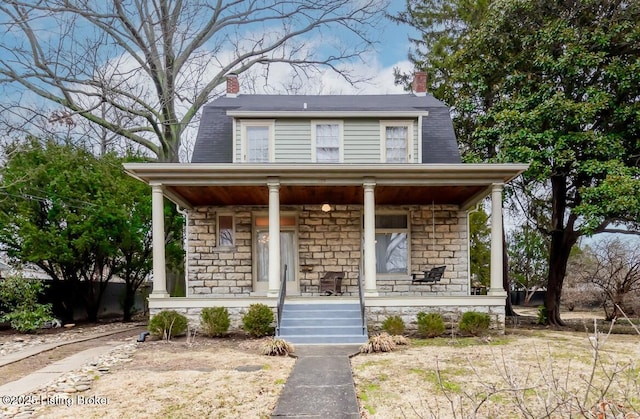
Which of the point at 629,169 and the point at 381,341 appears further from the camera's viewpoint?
the point at 629,169

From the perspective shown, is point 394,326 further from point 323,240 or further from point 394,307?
point 323,240

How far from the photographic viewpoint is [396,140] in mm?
11367

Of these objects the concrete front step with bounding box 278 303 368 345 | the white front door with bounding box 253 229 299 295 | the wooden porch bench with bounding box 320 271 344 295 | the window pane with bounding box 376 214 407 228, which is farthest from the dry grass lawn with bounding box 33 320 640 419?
the window pane with bounding box 376 214 407 228

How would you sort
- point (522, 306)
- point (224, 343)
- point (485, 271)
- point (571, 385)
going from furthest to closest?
point (522, 306) < point (485, 271) < point (224, 343) < point (571, 385)

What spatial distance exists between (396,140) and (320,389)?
778 cm

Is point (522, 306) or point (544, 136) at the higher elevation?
point (544, 136)

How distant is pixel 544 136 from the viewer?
11070mm

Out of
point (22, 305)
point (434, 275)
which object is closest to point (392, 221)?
point (434, 275)

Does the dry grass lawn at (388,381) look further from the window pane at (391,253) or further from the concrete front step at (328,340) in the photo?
the window pane at (391,253)

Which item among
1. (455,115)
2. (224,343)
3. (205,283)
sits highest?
(455,115)

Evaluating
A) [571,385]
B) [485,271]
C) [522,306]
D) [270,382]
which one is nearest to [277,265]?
[270,382]

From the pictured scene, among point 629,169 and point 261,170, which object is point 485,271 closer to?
point 629,169

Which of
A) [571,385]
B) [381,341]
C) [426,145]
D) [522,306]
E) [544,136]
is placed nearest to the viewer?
[571,385]

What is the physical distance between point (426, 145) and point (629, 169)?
478cm
